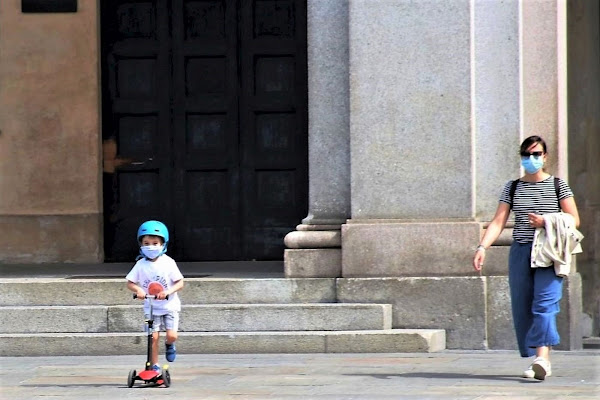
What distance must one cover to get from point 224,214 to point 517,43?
178 inches

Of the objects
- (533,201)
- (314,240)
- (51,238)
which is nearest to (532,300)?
(533,201)

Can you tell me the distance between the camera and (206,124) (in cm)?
1636

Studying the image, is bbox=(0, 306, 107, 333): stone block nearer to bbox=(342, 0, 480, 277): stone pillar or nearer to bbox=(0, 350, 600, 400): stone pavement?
bbox=(0, 350, 600, 400): stone pavement

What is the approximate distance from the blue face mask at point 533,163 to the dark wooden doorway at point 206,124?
575 centimetres

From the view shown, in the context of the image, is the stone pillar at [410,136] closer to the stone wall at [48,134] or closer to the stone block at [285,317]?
the stone block at [285,317]

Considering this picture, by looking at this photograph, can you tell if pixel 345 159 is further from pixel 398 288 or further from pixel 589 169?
pixel 589 169

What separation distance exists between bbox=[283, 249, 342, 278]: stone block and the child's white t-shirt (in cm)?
273

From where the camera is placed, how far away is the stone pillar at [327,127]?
43.0ft

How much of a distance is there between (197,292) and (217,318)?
417 millimetres

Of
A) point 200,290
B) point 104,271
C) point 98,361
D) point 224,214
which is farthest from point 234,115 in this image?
point 98,361

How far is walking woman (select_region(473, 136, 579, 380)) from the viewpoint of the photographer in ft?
34.3

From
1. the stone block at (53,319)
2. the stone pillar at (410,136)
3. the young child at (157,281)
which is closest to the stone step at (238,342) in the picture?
the stone block at (53,319)

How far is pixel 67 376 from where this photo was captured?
11.0 m

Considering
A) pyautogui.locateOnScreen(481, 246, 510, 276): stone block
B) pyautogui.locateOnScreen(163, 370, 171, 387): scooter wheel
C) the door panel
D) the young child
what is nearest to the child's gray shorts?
the young child
